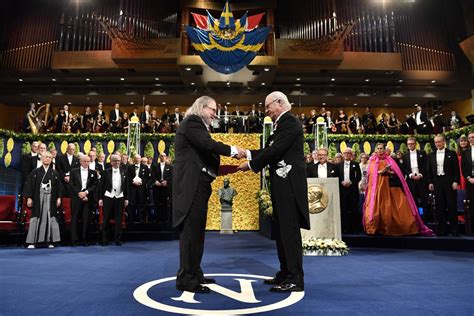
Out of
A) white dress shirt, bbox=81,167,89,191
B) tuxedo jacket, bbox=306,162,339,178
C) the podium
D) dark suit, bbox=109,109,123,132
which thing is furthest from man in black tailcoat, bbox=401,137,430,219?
dark suit, bbox=109,109,123,132

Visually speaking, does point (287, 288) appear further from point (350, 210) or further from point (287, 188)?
point (350, 210)

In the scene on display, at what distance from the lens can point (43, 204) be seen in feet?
19.6

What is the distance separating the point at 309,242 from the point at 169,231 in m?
3.59

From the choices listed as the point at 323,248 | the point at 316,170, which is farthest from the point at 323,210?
the point at 316,170

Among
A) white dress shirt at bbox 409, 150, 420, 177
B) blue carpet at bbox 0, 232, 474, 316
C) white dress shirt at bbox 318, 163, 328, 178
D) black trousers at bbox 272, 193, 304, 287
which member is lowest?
blue carpet at bbox 0, 232, 474, 316

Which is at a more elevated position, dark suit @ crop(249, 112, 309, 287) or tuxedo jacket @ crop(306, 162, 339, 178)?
tuxedo jacket @ crop(306, 162, 339, 178)

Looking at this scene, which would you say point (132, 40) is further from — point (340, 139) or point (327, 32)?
point (340, 139)

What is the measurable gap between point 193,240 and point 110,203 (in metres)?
4.16

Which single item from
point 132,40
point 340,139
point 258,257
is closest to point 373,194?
point 258,257

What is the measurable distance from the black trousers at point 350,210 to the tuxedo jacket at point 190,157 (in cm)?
473

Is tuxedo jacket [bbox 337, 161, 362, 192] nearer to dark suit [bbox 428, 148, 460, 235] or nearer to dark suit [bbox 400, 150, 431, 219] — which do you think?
dark suit [bbox 400, 150, 431, 219]

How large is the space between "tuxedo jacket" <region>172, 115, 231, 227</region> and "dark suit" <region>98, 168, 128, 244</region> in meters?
3.92

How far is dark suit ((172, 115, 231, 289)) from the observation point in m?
2.64

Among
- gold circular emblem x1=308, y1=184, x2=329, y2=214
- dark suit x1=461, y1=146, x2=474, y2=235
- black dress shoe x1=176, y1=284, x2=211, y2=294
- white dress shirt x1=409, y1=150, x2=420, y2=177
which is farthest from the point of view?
white dress shirt x1=409, y1=150, x2=420, y2=177
